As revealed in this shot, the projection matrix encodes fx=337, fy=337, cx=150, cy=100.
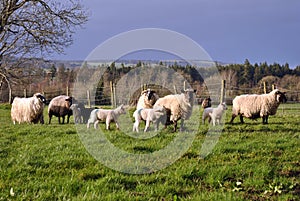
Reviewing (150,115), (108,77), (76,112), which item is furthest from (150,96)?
(108,77)

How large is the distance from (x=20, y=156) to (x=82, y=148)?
1.36 meters

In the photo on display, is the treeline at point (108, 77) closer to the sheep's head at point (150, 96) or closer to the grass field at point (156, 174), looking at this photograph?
the sheep's head at point (150, 96)

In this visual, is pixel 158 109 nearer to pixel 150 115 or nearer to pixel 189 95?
pixel 150 115

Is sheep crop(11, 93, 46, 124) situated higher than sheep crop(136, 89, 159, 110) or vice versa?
sheep crop(136, 89, 159, 110)

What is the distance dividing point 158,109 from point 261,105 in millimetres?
5395

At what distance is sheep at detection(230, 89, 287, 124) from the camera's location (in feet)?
45.3

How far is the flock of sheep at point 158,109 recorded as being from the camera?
1068 cm

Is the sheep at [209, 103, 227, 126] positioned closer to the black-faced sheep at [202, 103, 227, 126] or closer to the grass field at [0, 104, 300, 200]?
the black-faced sheep at [202, 103, 227, 126]

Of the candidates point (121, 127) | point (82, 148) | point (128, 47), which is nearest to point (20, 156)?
point (82, 148)

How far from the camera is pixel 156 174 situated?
5.64 m

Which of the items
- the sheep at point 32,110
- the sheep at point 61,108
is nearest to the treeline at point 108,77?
the sheep at point 61,108

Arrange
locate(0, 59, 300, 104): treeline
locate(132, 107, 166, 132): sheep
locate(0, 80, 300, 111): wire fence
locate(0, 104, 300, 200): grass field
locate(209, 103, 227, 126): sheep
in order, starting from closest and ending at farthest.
→ locate(0, 104, 300, 200): grass field < locate(132, 107, 166, 132): sheep < locate(209, 103, 227, 126): sheep < locate(0, 59, 300, 104): treeline < locate(0, 80, 300, 111): wire fence

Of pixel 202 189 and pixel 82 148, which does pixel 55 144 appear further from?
pixel 202 189

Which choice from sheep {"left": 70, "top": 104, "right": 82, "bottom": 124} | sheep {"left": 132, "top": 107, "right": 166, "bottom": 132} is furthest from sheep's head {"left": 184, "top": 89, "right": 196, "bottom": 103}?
sheep {"left": 70, "top": 104, "right": 82, "bottom": 124}
